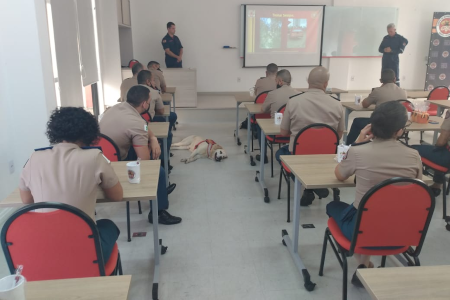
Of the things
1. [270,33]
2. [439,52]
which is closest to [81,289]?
[270,33]

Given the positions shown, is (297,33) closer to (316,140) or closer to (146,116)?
(146,116)

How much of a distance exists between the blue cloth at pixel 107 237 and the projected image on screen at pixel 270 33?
757cm

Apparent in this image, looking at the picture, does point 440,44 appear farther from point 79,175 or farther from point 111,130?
point 79,175

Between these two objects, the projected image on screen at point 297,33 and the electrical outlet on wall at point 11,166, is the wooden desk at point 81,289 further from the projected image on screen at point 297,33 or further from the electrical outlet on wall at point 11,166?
the projected image on screen at point 297,33

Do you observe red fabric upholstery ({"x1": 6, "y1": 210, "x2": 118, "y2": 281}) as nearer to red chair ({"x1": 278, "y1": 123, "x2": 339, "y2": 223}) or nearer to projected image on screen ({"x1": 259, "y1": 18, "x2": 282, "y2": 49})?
red chair ({"x1": 278, "y1": 123, "x2": 339, "y2": 223})

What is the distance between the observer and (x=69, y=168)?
1.57 meters

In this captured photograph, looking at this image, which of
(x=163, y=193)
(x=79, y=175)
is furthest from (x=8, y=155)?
(x=79, y=175)

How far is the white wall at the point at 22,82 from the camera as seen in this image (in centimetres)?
307

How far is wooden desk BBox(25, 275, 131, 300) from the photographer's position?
1.07 metres

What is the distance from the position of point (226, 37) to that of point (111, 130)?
649 cm

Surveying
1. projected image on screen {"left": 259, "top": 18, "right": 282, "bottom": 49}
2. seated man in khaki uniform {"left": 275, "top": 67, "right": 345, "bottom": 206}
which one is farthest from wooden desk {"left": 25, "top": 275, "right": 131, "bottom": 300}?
projected image on screen {"left": 259, "top": 18, "right": 282, "bottom": 49}

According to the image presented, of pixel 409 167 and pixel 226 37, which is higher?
pixel 226 37

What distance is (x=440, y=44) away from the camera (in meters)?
8.80

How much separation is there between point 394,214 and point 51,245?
1633 millimetres
